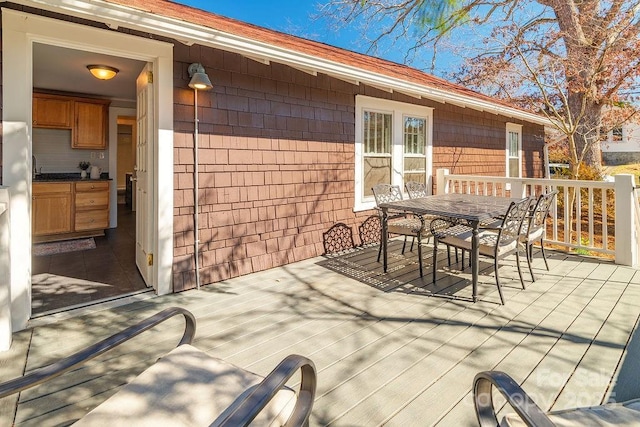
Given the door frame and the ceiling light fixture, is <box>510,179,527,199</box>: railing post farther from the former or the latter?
the ceiling light fixture

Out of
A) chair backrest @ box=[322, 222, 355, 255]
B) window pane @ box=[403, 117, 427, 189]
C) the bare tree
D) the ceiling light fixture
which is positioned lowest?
chair backrest @ box=[322, 222, 355, 255]

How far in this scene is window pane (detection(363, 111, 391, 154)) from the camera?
552 cm

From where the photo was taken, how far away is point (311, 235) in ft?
15.6

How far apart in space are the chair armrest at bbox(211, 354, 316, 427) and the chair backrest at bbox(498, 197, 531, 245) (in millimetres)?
2570

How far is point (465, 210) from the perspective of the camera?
363 cm

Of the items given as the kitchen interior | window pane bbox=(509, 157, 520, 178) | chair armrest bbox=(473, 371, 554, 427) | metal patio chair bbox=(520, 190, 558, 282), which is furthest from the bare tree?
chair armrest bbox=(473, 371, 554, 427)

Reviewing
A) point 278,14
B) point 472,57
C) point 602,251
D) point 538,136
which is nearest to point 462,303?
point 602,251

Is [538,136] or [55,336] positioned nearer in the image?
[55,336]

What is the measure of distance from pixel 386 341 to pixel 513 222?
186 centimetres

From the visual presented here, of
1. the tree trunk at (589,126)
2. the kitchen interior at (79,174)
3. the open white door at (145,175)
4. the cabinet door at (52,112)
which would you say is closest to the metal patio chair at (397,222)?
the open white door at (145,175)

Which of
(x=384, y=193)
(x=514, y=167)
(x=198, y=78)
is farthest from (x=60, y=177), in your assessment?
(x=514, y=167)

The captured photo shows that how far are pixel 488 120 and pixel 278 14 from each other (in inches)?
284

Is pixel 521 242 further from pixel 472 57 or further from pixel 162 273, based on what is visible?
pixel 472 57

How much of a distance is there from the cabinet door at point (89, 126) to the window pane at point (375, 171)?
190 inches
